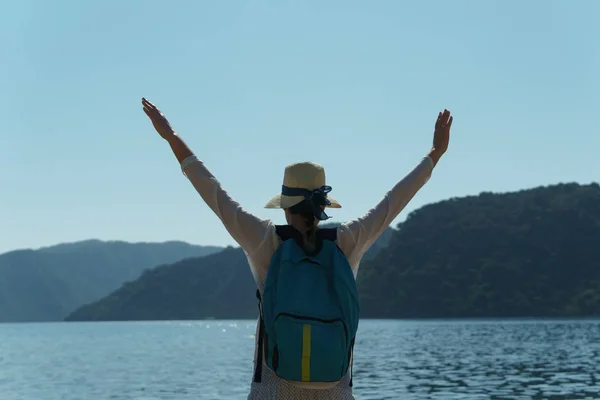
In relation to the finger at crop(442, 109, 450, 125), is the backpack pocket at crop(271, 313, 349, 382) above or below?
below

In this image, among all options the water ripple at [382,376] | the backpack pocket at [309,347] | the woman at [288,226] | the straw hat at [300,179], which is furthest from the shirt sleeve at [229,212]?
the water ripple at [382,376]

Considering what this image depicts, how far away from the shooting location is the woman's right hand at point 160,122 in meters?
4.04

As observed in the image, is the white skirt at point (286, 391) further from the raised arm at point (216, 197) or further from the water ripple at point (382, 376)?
the water ripple at point (382, 376)

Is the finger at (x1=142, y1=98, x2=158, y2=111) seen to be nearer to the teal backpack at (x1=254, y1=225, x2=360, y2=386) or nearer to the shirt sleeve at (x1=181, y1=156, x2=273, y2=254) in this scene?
the shirt sleeve at (x1=181, y1=156, x2=273, y2=254)

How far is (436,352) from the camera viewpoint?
A: 228ft

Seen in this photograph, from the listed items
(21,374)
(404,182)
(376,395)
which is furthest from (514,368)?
(404,182)

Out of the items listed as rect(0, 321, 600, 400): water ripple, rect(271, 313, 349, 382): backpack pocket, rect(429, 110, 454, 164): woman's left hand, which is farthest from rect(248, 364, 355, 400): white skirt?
rect(0, 321, 600, 400): water ripple

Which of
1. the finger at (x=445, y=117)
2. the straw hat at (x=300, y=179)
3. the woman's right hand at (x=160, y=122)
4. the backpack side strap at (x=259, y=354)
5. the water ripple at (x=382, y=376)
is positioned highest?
the finger at (x=445, y=117)

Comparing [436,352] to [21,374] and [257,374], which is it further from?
[257,374]

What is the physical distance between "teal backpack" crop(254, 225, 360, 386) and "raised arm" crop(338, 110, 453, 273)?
0.86ft

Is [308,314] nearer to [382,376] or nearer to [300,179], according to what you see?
[300,179]

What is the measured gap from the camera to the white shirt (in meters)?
3.82

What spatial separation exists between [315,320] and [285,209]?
557 mm

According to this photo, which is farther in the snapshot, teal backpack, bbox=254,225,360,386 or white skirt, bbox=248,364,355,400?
white skirt, bbox=248,364,355,400
